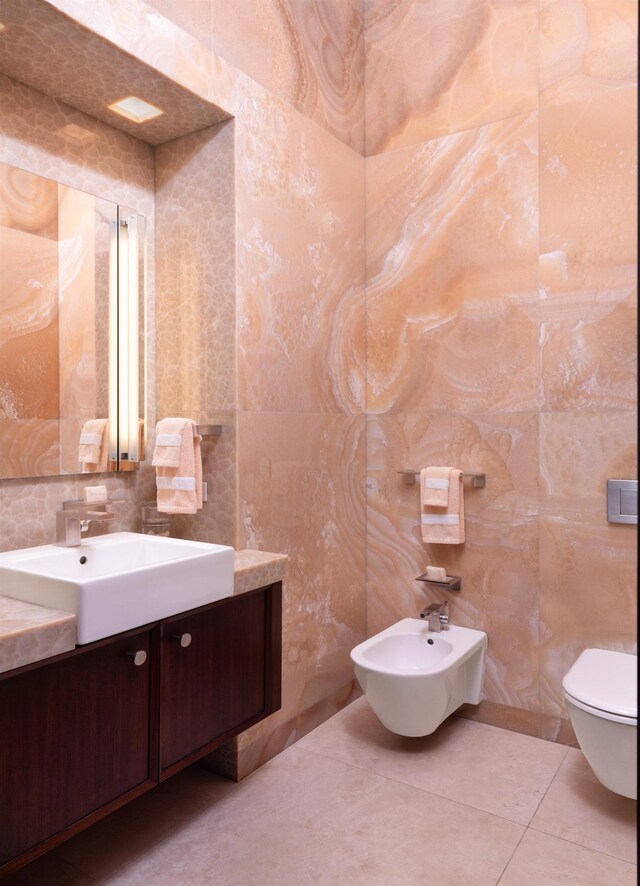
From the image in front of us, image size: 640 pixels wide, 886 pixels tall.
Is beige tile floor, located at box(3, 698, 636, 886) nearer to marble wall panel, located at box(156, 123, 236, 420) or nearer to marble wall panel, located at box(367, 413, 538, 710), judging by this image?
marble wall panel, located at box(367, 413, 538, 710)

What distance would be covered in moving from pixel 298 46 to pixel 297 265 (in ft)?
2.74

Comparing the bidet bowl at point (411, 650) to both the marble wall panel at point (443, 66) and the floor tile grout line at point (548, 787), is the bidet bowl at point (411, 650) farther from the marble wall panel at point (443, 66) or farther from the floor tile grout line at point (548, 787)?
the marble wall panel at point (443, 66)

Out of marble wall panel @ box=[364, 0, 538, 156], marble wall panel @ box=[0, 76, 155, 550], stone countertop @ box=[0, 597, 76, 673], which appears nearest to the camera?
stone countertop @ box=[0, 597, 76, 673]

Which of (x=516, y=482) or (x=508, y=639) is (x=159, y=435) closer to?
(x=516, y=482)

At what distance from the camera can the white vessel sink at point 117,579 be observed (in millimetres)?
1431

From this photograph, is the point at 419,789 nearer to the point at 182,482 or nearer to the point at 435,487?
the point at 435,487

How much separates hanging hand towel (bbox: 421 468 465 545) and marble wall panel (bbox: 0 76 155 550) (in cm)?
109

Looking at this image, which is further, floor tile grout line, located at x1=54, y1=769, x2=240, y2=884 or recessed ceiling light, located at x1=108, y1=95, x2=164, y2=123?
recessed ceiling light, located at x1=108, y1=95, x2=164, y2=123

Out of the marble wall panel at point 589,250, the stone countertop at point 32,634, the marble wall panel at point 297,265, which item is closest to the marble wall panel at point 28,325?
the marble wall panel at point 297,265

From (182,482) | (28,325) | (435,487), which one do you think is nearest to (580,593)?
(435,487)

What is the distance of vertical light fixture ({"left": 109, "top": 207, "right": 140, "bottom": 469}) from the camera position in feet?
7.13

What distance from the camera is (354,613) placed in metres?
Answer: 2.80

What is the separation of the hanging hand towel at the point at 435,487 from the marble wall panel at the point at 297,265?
46 cm

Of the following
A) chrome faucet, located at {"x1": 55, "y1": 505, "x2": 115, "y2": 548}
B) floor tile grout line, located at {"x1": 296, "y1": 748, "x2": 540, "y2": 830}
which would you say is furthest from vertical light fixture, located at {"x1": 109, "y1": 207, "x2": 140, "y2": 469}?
floor tile grout line, located at {"x1": 296, "y1": 748, "x2": 540, "y2": 830}
